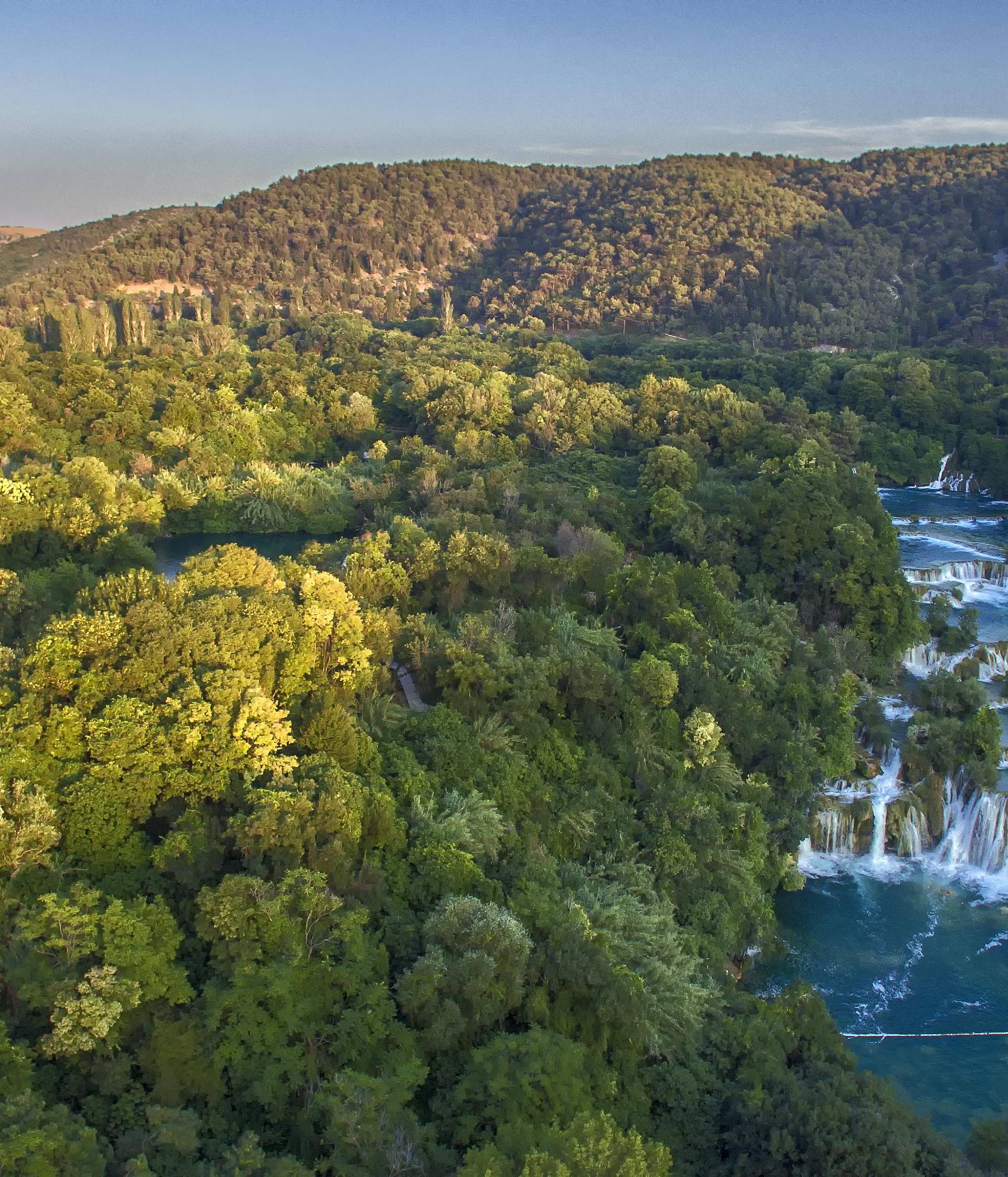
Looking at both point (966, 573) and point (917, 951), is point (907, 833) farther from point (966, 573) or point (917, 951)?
point (966, 573)

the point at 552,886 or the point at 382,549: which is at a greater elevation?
the point at 382,549

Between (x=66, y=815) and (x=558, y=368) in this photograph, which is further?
(x=558, y=368)

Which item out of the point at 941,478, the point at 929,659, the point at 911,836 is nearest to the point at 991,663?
the point at 929,659

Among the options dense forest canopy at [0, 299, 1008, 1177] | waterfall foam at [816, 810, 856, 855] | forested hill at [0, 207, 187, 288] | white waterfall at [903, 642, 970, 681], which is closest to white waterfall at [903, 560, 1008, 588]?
dense forest canopy at [0, 299, 1008, 1177]

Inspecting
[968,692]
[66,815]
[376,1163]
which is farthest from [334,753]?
[968,692]

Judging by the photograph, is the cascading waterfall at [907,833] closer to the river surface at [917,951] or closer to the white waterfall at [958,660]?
the river surface at [917,951]

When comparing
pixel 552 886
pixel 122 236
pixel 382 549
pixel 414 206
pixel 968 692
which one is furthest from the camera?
pixel 414 206

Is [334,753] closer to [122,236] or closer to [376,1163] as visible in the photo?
[376,1163]

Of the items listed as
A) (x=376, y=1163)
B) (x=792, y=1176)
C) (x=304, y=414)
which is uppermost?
(x=304, y=414)
